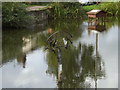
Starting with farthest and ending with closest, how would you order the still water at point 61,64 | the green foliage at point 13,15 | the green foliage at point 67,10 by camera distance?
the green foliage at point 67,10, the green foliage at point 13,15, the still water at point 61,64

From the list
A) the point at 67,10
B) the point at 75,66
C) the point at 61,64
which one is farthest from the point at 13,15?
the point at 61,64

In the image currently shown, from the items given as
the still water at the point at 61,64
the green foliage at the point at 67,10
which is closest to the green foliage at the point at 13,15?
the still water at the point at 61,64

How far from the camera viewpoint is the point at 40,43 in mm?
10523

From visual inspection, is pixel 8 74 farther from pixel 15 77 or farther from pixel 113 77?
pixel 113 77

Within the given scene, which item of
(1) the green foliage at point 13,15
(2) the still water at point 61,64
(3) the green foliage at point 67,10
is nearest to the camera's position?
(2) the still water at point 61,64

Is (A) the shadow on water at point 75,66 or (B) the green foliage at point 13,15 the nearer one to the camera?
(A) the shadow on water at point 75,66

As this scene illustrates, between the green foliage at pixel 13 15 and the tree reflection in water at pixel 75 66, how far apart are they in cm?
529

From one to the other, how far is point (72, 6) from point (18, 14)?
24.3ft

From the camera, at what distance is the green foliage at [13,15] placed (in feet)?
45.9

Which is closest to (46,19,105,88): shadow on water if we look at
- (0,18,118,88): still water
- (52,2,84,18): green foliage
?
(0,18,118,88): still water

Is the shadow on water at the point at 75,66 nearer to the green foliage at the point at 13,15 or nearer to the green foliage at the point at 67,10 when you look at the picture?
the green foliage at the point at 13,15

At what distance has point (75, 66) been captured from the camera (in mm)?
7180

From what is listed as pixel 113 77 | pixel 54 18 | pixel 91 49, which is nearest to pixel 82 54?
pixel 91 49

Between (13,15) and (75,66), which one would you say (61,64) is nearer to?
(75,66)
